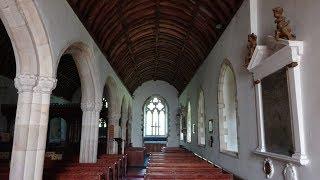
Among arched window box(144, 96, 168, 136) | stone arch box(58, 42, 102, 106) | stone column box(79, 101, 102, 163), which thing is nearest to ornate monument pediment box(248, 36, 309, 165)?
stone arch box(58, 42, 102, 106)

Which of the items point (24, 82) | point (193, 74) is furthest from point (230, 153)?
point (193, 74)

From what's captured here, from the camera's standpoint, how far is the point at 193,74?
40.6ft

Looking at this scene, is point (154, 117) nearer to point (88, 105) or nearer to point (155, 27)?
point (155, 27)

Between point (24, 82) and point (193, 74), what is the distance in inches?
348

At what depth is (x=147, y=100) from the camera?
65.7 feet

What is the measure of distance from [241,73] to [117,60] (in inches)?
247

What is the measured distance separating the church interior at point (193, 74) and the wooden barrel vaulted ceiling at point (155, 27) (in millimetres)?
45

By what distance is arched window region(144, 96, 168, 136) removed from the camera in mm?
20094

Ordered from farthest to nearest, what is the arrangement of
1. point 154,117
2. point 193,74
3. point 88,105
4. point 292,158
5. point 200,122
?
point 154,117 < point 193,74 < point 200,122 < point 88,105 < point 292,158

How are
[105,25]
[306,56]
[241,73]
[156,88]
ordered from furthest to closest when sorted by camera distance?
[156,88], [105,25], [241,73], [306,56]

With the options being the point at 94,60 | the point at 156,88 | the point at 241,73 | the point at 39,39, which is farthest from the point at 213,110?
the point at 156,88

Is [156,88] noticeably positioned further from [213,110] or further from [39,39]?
[39,39]

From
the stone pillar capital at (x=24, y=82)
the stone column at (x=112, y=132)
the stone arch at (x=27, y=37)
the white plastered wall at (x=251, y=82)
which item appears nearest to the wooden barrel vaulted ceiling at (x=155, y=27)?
the white plastered wall at (x=251, y=82)

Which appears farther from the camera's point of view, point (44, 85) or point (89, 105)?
point (89, 105)
